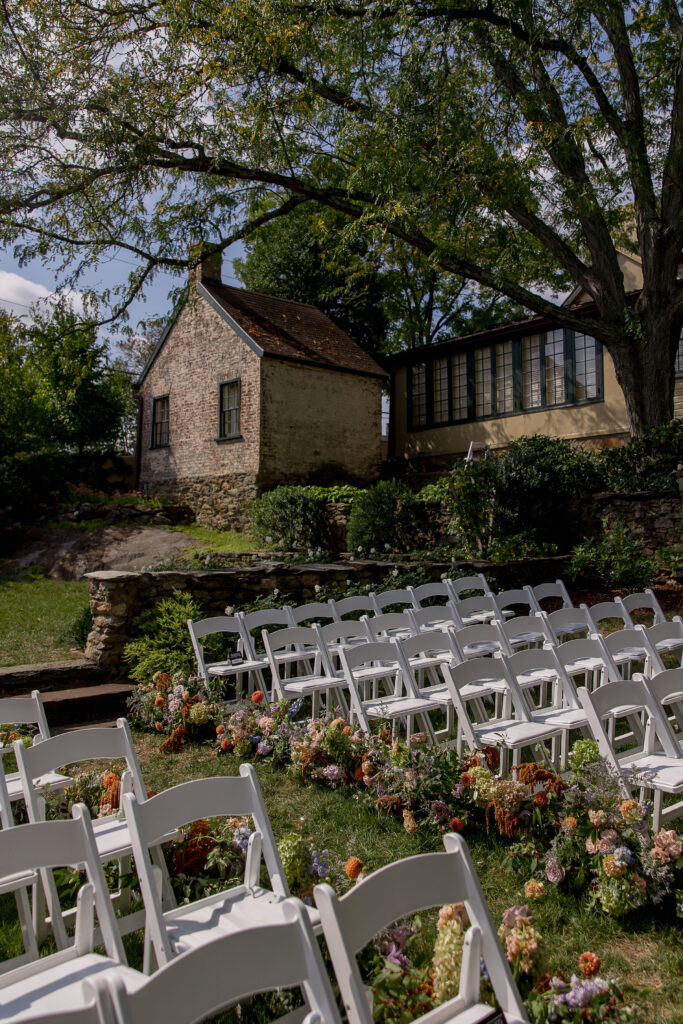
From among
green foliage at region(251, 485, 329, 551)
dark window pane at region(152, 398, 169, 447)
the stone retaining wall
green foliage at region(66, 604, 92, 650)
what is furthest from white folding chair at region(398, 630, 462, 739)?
dark window pane at region(152, 398, 169, 447)

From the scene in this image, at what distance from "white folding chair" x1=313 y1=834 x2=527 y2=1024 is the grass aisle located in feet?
2.41

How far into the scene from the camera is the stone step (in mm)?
6132

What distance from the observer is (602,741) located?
3.71m

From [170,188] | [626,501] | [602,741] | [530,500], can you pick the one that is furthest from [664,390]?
[602,741]

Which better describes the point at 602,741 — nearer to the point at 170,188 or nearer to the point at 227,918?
the point at 227,918

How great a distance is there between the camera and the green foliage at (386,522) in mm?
12672

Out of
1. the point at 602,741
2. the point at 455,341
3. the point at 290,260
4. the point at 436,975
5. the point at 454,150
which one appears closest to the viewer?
the point at 436,975

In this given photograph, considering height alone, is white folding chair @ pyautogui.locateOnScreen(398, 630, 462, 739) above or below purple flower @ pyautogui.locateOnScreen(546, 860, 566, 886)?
above

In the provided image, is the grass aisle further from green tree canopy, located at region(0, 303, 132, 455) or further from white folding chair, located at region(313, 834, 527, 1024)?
green tree canopy, located at region(0, 303, 132, 455)

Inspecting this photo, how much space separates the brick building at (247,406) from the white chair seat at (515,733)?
14.0 m

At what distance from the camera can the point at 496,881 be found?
344cm

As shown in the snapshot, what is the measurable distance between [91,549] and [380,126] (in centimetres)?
919

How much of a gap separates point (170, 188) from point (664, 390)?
28.7 ft

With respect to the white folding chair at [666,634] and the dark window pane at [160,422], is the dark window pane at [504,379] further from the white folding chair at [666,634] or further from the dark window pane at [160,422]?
the white folding chair at [666,634]
